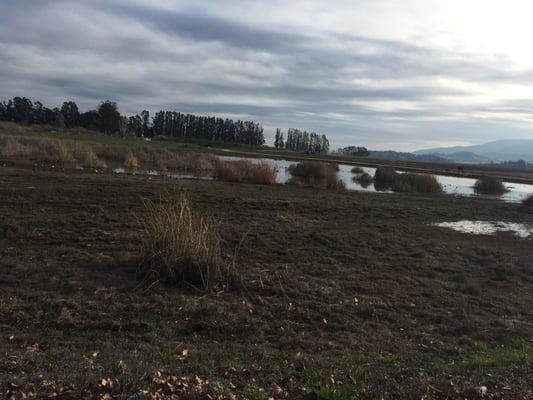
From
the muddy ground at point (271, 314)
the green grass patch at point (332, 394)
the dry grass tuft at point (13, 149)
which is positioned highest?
the dry grass tuft at point (13, 149)

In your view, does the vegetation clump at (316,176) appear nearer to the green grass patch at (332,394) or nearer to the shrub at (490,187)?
the shrub at (490,187)

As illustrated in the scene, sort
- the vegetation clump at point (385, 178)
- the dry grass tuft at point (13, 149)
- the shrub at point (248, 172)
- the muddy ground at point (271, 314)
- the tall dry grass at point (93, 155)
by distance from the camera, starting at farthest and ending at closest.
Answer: the vegetation clump at point (385, 178)
the tall dry grass at point (93, 155)
the dry grass tuft at point (13, 149)
the shrub at point (248, 172)
the muddy ground at point (271, 314)

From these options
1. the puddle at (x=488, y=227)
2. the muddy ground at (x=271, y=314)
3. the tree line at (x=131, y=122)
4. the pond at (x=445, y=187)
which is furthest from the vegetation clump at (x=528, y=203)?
the tree line at (x=131, y=122)

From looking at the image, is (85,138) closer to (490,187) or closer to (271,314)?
(490,187)

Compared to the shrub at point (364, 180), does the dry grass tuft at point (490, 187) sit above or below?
above

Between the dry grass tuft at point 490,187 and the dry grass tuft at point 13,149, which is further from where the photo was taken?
the dry grass tuft at point 490,187

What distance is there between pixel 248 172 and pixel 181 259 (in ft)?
66.2

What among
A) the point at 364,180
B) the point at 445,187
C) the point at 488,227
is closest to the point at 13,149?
the point at 364,180

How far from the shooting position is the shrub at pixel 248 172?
27.3m

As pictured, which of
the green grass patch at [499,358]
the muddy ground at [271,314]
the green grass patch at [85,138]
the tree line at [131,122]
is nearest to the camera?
the muddy ground at [271,314]

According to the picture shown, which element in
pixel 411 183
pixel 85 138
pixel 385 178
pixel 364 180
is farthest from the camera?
pixel 85 138

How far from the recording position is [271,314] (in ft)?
23.2

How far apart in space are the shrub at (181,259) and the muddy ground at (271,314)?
28 cm

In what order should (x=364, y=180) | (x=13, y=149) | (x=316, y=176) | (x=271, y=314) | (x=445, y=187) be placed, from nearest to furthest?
(x=271, y=314) → (x=13, y=149) → (x=316, y=176) → (x=445, y=187) → (x=364, y=180)
